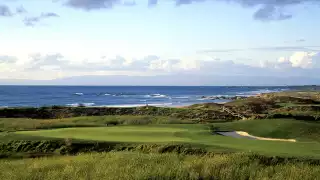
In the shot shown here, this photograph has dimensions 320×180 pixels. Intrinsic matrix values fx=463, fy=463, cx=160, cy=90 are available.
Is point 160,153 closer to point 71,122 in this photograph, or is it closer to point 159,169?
point 159,169

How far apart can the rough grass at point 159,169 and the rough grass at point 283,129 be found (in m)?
9.08

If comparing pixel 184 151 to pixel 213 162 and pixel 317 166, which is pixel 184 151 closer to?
pixel 213 162

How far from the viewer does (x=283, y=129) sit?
24781 millimetres

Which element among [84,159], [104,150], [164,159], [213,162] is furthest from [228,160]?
[104,150]

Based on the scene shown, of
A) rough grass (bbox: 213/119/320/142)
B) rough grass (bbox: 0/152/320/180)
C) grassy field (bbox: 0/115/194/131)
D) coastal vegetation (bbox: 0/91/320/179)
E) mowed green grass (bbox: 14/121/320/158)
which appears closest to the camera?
rough grass (bbox: 0/152/320/180)

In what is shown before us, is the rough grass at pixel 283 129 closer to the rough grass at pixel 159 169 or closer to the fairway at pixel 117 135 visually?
the fairway at pixel 117 135

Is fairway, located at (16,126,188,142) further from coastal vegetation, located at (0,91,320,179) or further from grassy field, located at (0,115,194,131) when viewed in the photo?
grassy field, located at (0,115,194,131)

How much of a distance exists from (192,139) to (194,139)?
0.31 feet

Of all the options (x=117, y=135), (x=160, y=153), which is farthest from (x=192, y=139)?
(x=117, y=135)

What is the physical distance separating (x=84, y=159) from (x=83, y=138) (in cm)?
539

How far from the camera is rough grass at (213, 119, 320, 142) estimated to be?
24016 millimetres

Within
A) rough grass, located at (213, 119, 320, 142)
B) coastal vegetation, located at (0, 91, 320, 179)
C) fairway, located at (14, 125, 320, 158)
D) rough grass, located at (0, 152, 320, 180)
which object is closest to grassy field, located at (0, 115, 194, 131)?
coastal vegetation, located at (0, 91, 320, 179)

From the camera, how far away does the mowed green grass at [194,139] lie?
17.7m

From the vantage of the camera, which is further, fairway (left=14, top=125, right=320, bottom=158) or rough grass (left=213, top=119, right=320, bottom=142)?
rough grass (left=213, top=119, right=320, bottom=142)
